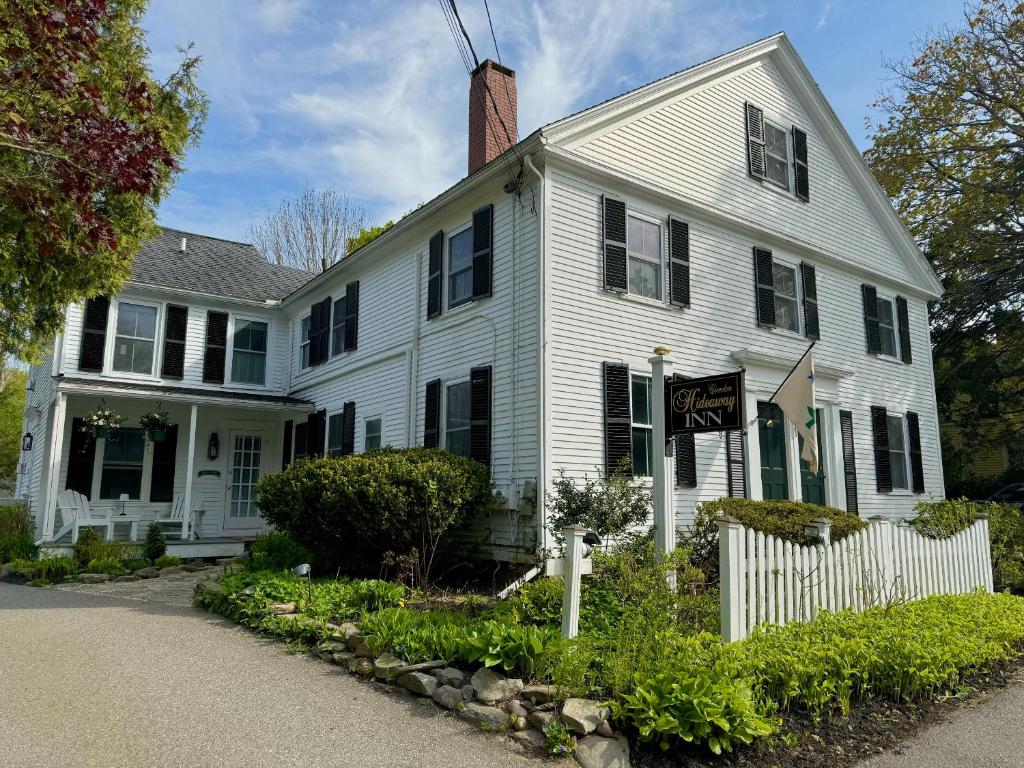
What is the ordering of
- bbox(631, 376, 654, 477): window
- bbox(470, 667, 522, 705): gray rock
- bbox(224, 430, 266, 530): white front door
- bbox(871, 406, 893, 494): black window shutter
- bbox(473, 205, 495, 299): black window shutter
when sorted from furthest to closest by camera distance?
bbox(224, 430, 266, 530): white front door
bbox(871, 406, 893, 494): black window shutter
bbox(473, 205, 495, 299): black window shutter
bbox(631, 376, 654, 477): window
bbox(470, 667, 522, 705): gray rock

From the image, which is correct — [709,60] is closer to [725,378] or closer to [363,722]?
[725,378]

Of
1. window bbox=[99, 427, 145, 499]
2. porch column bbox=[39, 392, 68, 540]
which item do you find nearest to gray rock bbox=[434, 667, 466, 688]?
porch column bbox=[39, 392, 68, 540]

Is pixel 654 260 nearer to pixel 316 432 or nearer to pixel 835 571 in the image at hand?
pixel 835 571

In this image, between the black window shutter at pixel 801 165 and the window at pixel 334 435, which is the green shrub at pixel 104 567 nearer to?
the window at pixel 334 435

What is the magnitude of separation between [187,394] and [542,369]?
28.0 feet

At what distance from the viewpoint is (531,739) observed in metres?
4.23

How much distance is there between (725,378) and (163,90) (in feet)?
25.5

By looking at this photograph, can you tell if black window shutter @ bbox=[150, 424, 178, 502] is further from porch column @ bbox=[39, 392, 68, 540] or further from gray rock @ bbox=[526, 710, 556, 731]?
gray rock @ bbox=[526, 710, 556, 731]

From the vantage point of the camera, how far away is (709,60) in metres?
11.8

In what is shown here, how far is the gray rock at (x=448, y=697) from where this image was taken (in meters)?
4.67

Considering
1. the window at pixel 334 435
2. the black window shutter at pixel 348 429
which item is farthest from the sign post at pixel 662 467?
the window at pixel 334 435

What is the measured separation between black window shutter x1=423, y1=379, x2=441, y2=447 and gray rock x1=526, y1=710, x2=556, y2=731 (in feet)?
22.1

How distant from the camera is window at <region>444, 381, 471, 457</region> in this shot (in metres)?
10.5

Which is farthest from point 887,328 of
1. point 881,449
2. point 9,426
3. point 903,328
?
point 9,426
